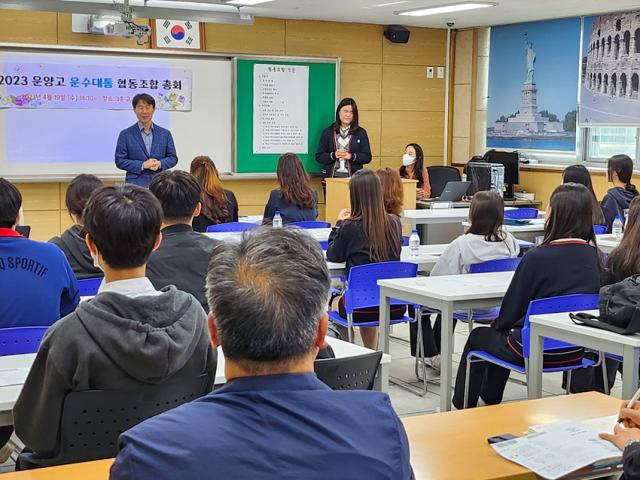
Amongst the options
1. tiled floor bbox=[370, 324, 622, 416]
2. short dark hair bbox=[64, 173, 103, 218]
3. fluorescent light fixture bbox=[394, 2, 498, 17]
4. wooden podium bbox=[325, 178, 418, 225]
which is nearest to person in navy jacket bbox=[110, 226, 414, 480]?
short dark hair bbox=[64, 173, 103, 218]

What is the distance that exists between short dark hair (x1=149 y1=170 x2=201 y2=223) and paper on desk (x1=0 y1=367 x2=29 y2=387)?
3.66 feet

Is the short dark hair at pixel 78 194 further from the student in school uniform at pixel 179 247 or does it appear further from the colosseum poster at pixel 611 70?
the colosseum poster at pixel 611 70

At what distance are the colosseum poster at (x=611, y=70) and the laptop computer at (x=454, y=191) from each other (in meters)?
1.84

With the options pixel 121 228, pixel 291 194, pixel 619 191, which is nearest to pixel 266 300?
pixel 121 228

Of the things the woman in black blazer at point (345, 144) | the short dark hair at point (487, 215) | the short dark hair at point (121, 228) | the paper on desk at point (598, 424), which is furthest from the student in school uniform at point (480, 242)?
the woman in black blazer at point (345, 144)

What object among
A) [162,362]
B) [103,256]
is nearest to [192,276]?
[103,256]

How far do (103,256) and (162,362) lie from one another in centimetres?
43

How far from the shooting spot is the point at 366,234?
555cm

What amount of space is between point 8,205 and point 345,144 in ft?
23.8

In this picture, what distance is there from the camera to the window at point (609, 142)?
10.1 m

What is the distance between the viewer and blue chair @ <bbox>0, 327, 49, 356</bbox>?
322 cm

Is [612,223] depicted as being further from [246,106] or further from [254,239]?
[254,239]

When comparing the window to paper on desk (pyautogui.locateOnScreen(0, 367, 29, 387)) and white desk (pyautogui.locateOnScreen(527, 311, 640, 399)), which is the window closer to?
white desk (pyautogui.locateOnScreen(527, 311, 640, 399))

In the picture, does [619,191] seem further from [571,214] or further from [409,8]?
[409,8]
